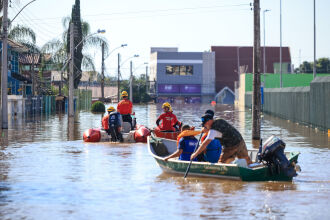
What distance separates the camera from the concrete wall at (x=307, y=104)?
3145 centimetres

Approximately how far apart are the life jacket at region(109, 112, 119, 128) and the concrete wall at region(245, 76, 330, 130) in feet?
35.3

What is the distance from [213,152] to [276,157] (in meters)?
1.83

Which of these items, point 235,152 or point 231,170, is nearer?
point 231,170

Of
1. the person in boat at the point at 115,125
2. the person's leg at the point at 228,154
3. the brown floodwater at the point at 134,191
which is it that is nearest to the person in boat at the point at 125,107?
the person in boat at the point at 115,125

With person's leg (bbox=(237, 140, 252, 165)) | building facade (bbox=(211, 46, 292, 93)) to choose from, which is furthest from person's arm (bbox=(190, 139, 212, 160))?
building facade (bbox=(211, 46, 292, 93))

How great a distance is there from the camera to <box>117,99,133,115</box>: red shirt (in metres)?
26.1

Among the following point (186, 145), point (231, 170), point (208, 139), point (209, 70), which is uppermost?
point (209, 70)

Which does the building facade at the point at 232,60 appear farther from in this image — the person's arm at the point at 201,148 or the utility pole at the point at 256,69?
the person's arm at the point at 201,148

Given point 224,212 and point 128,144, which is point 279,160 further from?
point 128,144

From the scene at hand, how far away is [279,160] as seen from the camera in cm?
1431

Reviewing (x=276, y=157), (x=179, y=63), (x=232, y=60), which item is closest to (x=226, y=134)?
(x=276, y=157)

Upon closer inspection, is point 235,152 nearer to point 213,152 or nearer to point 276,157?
point 213,152

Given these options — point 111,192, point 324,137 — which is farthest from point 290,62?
point 111,192

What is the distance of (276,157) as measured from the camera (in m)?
14.3
